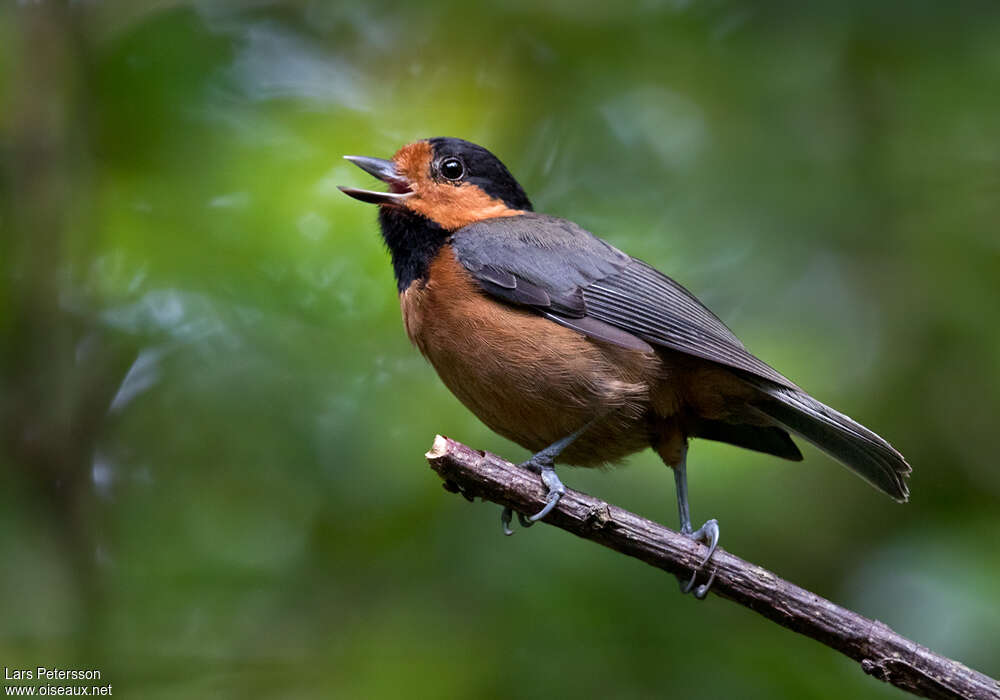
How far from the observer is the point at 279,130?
4387 millimetres

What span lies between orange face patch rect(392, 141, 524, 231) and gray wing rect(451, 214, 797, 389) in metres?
0.17

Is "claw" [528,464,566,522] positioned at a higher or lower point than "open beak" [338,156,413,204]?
lower

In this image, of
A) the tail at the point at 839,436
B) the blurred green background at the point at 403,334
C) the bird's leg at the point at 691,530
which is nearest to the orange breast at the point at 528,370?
the bird's leg at the point at 691,530

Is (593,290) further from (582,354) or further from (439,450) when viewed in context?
(439,450)

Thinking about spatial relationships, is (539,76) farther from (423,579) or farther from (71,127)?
(423,579)

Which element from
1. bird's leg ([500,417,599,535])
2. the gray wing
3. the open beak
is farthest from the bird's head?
bird's leg ([500,417,599,535])

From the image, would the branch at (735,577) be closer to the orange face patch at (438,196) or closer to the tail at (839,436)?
the tail at (839,436)

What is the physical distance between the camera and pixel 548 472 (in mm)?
3254

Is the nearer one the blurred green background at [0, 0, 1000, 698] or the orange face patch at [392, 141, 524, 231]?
the blurred green background at [0, 0, 1000, 698]

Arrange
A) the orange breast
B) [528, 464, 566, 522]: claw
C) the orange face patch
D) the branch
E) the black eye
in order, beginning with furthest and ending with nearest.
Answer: the black eye, the orange face patch, the orange breast, [528, 464, 566, 522]: claw, the branch

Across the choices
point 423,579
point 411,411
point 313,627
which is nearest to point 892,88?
point 411,411

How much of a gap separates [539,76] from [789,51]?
1.28m

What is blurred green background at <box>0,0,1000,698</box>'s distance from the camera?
12.7 feet

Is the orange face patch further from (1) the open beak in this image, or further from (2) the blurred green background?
(2) the blurred green background
